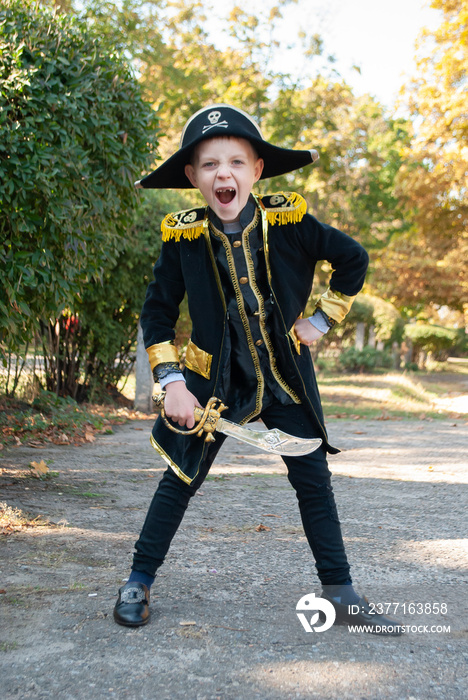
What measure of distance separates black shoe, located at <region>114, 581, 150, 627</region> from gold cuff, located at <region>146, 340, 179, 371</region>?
0.89m

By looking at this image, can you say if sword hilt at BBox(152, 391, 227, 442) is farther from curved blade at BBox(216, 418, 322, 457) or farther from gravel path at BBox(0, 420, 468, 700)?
gravel path at BBox(0, 420, 468, 700)

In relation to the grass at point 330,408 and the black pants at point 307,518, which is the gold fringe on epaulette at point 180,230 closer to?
the black pants at point 307,518

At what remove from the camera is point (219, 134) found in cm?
254

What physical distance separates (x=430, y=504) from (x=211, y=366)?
2.55m

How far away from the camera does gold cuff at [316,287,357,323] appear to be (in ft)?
8.93

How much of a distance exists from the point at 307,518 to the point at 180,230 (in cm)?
129

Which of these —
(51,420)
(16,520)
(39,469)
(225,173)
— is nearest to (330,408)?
(51,420)

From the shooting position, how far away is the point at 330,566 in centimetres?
259

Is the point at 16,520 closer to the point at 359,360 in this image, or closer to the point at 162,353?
the point at 162,353

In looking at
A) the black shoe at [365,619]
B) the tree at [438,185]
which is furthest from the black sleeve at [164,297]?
the tree at [438,185]

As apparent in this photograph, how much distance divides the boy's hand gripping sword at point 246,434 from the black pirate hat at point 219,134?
0.96m

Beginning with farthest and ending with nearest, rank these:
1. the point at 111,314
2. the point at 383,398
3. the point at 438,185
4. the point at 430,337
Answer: the point at 430,337
the point at 438,185
the point at 383,398
the point at 111,314

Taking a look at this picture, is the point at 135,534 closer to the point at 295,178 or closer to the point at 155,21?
the point at 295,178

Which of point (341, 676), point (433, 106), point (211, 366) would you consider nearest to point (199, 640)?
point (341, 676)
